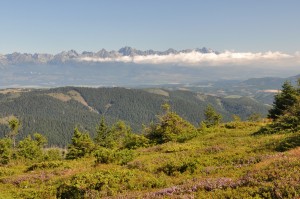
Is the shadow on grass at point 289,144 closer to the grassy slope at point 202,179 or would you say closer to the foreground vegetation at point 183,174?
the foreground vegetation at point 183,174

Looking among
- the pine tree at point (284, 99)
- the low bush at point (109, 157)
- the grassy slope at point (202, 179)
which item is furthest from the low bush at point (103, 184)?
the pine tree at point (284, 99)

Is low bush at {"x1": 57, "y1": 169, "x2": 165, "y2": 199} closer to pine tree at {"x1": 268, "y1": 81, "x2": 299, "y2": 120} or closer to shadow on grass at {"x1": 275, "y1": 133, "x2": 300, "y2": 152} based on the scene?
shadow on grass at {"x1": 275, "y1": 133, "x2": 300, "y2": 152}

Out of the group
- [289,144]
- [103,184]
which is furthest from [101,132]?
[103,184]

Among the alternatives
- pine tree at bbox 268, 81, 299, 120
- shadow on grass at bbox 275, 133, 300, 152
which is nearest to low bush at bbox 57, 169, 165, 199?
shadow on grass at bbox 275, 133, 300, 152

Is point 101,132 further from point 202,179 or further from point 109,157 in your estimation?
→ point 202,179

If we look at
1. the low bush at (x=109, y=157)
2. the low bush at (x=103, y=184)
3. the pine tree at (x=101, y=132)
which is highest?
the low bush at (x=103, y=184)

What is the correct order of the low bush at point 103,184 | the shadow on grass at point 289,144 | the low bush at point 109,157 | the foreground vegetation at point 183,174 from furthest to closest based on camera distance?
1. the low bush at point 109,157
2. the shadow on grass at point 289,144
3. the low bush at point 103,184
4. the foreground vegetation at point 183,174

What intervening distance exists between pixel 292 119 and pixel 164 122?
64.2 ft

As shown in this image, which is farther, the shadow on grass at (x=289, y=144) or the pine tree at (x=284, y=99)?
the pine tree at (x=284, y=99)

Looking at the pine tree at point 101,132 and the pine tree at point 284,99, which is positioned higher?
the pine tree at point 284,99

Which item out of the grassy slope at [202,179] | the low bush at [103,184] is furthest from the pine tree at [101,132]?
the low bush at [103,184]

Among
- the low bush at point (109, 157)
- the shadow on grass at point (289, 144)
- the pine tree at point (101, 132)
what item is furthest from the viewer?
the pine tree at point (101, 132)

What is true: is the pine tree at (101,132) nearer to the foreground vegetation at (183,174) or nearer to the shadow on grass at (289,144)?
the foreground vegetation at (183,174)

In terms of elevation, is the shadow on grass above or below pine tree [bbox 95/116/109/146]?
above
